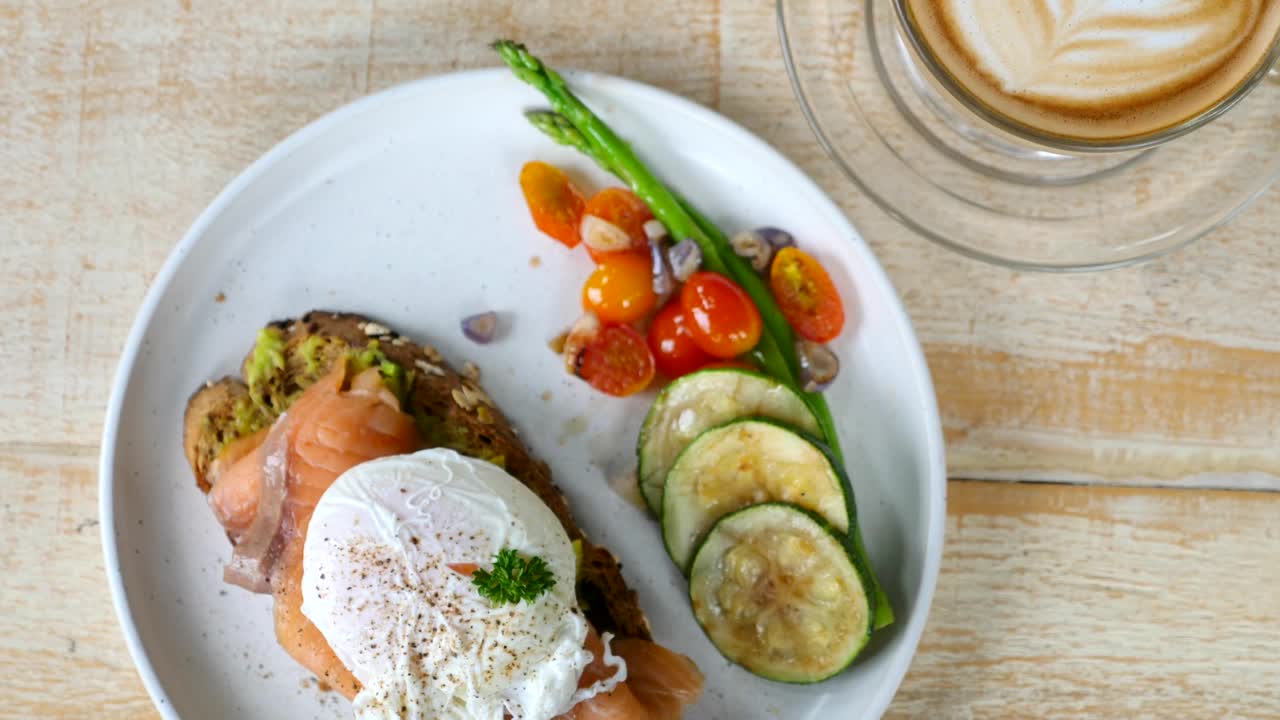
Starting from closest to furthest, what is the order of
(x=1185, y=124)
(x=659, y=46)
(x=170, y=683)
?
(x=1185, y=124)
(x=170, y=683)
(x=659, y=46)

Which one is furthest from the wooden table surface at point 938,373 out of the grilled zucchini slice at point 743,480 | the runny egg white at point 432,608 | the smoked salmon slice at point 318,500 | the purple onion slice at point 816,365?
the runny egg white at point 432,608

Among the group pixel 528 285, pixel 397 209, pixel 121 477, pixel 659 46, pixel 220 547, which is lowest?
pixel 220 547

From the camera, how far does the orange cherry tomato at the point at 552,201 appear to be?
9.30 ft

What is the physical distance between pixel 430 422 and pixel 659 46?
1274mm

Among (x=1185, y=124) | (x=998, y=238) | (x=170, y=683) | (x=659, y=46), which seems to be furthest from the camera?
(x=659, y=46)

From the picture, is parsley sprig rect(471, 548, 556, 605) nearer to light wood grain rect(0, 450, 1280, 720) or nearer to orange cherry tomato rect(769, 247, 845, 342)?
orange cherry tomato rect(769, 247, 845, 342)

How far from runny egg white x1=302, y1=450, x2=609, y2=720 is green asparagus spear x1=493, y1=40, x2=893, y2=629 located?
0.83 m

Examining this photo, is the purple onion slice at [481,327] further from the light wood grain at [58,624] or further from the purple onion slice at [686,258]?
the light wood grain at [58,624]

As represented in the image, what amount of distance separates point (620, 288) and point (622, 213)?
22 centimetres

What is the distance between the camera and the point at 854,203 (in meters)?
2.93

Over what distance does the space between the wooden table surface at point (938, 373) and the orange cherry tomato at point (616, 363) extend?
0.74m

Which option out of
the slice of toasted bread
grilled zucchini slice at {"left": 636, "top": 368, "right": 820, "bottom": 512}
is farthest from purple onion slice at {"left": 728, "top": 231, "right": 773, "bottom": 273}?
the slice of toasted bread

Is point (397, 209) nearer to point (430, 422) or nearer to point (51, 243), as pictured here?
point (430, 422)

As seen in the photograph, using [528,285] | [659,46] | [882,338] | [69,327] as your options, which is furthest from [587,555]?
[69,327]
